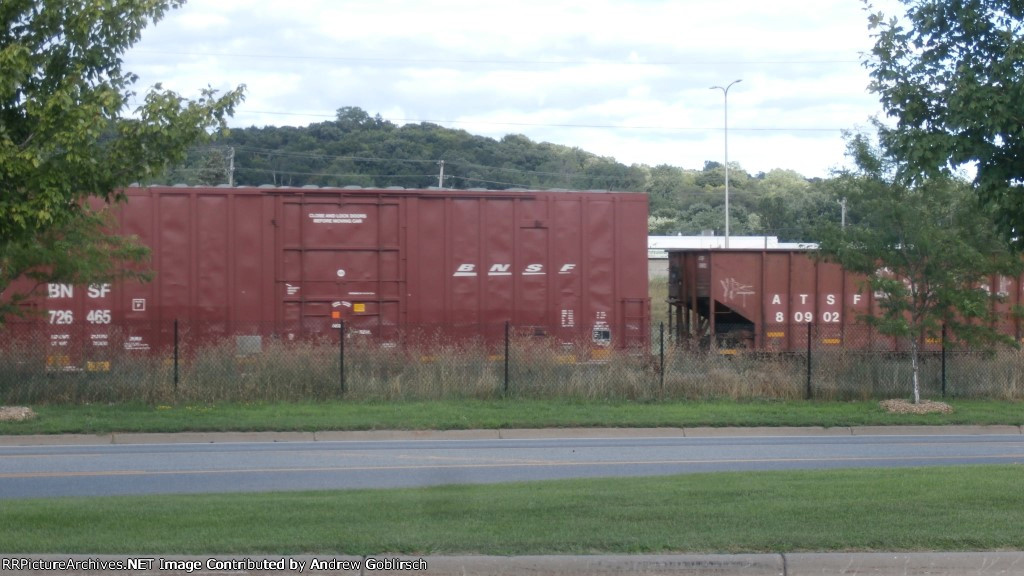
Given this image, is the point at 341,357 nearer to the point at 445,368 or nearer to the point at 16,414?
the point at 445,368

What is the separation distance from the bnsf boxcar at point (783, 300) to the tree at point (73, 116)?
15.7 meters

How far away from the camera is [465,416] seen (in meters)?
18.0

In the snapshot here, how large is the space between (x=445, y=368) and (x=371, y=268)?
2652mm

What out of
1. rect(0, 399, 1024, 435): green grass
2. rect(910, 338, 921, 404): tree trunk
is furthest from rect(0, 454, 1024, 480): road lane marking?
rect(910, 338, 921, 404): tree trunk

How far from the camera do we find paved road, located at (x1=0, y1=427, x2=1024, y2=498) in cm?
1201

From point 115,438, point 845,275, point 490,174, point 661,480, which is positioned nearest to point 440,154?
point 490,174

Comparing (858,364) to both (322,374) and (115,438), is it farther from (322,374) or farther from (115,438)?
(115,438)

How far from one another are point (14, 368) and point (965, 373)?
18.7m

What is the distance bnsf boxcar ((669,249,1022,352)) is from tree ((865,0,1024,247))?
46.3 feet

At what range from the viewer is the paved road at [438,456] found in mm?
12008

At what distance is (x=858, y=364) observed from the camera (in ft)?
70.5

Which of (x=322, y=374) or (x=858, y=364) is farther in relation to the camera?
(x=858, y=364)

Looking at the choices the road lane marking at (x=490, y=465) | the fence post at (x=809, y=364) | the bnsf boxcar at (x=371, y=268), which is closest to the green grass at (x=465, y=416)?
the fence post at (x=809, y=364)

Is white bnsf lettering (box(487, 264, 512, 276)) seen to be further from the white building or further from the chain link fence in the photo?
the white building
